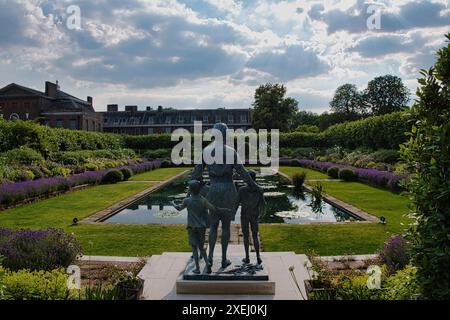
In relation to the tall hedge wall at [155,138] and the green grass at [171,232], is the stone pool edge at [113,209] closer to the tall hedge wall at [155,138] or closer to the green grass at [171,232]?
the green grass at [171,232]

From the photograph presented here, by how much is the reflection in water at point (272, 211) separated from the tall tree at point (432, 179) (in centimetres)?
→ 735

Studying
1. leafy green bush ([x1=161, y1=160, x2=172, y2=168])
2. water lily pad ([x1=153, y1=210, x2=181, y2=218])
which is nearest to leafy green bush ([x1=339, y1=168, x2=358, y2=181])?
water lily pad ([x1=153, y1=210, x2=181, y2=218])

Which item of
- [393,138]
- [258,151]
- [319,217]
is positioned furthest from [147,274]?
[258,151]

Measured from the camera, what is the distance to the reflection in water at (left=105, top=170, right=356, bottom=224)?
37.8ft

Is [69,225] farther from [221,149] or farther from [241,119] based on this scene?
[241,119]

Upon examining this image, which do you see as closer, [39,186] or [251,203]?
[251,203]

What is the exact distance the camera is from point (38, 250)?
6141mm

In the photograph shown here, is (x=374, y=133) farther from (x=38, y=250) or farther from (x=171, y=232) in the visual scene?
(x=38, y=250)

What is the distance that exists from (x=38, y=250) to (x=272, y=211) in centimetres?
811

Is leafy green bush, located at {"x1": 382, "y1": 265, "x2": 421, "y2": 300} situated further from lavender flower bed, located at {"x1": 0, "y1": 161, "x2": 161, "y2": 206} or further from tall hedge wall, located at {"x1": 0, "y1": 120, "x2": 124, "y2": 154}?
tall hedge wall, located at {"x1": 0, "y1": 120, "x2": 124, "y2": 154}

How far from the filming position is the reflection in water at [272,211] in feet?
37.8

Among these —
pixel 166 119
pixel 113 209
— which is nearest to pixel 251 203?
pixel 113 209

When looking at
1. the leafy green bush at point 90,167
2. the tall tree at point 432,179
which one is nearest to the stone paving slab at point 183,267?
Result: the tall tree at point 432,179

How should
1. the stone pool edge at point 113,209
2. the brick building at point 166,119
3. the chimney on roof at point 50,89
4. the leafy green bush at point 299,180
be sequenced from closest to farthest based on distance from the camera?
the stone pool edge at point 113,209
the leafy green bush at point 299,180
the chimney on roof at point 50,89
the brick building at point 166,119
